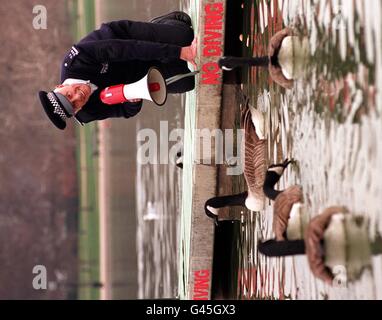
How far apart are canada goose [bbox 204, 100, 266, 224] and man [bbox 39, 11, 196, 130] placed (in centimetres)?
47

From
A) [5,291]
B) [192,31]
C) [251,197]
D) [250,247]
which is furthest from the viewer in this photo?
[5,291]

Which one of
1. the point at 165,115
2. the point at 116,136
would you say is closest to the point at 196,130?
the point at 165,115

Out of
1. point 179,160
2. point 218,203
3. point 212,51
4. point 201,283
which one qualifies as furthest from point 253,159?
point 179,160

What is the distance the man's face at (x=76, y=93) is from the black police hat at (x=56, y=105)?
25 mm

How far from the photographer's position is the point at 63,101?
2.31 meters

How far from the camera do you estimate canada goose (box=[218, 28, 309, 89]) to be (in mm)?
1742

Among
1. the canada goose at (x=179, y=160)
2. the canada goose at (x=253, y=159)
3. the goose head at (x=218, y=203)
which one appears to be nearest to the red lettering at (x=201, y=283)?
the goose head at (x=218, y=203)

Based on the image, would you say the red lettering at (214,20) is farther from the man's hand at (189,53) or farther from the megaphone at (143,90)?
the megaphone at (143,90)

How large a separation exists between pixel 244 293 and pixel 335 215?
1061 mm

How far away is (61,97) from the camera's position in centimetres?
232

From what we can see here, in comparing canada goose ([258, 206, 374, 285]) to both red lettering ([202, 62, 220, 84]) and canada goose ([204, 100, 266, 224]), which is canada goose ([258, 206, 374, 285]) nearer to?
canada goose ([204, 100, 266, 224])

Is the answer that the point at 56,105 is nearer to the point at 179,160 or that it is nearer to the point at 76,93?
the point at 76,93

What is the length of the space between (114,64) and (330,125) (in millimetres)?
1233

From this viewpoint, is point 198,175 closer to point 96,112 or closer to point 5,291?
point 96,112
